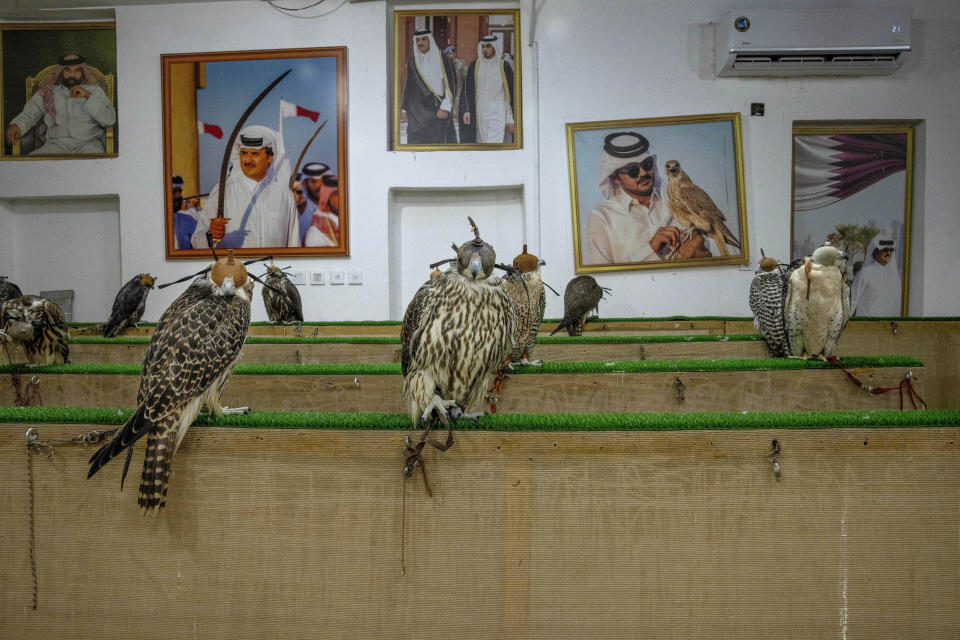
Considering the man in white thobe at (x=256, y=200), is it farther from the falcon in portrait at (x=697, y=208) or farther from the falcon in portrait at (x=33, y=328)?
the falcon in portrait at (x=697, y=208)

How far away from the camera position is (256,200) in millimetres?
6375

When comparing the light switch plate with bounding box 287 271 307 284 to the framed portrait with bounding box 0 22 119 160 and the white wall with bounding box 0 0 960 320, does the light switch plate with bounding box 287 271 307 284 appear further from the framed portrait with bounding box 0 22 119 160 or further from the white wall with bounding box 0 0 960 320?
the framed portrait with bounding box 0 22 119 160

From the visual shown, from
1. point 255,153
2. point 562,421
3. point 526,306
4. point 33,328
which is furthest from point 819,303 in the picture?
point 255,153

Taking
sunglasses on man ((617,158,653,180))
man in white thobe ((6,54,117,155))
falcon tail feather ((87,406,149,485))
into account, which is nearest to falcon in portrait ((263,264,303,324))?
man in white thobe ((6,54,117,155))

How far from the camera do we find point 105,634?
1.30 meters

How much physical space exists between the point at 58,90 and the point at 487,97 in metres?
4.66

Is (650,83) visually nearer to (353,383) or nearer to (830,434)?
(353,383)

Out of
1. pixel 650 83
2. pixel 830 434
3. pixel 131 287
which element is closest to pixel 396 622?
pixel 830 434

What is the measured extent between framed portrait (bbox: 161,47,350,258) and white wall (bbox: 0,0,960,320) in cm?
16

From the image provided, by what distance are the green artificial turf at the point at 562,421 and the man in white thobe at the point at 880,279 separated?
19.0 feet

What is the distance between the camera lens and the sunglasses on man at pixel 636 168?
20.2 ft

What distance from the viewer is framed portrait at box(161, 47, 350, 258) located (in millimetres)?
6305

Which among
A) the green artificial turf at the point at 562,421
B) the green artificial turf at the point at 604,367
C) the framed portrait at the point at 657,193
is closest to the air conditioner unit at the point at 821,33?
the framed portrait at the point at 657,193

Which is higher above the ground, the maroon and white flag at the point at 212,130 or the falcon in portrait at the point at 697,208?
the maroon and white flag at the point at 212,130
